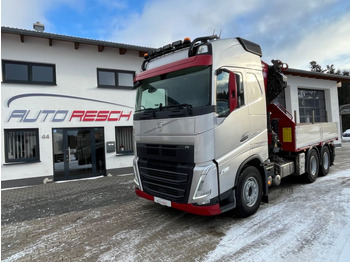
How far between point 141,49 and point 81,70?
2.54m

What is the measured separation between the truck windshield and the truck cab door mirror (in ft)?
1.39

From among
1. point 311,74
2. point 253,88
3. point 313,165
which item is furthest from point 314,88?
point 253,88

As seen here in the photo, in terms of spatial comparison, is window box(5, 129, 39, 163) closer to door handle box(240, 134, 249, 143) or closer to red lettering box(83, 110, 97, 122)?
red lettering box(83, 110, 97, 122)

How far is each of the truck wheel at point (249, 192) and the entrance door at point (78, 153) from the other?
678cm

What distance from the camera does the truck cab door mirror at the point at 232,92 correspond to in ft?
13.2

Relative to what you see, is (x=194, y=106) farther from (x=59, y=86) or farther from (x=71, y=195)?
(x=59, y=86)

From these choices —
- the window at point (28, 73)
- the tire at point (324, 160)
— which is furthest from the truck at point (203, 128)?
the window at point (28, 73)

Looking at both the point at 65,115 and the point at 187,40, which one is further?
the point at 65,115

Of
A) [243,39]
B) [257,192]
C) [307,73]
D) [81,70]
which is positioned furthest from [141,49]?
[307,73]

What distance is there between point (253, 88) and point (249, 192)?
2.00 m

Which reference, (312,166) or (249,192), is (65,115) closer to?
(249,192)

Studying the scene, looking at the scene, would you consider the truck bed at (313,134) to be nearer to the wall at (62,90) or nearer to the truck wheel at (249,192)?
the truck wheel at (249,192)

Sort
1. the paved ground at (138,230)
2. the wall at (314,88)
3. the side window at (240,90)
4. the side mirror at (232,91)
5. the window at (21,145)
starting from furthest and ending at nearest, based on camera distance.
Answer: the wall at (314,88) → the window at (21,145) → the side window at (240,90) → the side mirror at (232,91) → the paved ground at (138,230)

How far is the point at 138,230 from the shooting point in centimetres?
428
